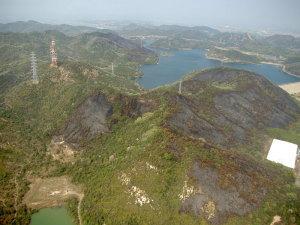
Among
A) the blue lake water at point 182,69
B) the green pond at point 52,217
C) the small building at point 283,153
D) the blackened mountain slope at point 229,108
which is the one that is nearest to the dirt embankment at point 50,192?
the green pond at point 52,217

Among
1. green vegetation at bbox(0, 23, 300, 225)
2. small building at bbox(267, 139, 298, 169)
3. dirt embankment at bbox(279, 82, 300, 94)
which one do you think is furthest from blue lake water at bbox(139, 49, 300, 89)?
small building at bbox(267, 139, 298, 169)

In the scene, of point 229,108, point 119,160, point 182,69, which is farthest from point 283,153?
point 182,69

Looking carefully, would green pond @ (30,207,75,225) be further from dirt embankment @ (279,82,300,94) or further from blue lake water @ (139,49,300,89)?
dirt embankment @ (279,82,300,94)

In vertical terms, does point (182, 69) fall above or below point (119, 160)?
below

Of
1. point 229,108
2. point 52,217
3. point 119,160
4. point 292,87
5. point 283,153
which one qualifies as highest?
point 119,160

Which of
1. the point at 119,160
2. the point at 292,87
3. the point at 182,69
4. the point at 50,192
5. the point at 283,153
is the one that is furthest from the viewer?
the point at 182,69

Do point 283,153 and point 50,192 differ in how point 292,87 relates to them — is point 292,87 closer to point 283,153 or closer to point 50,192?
point 283,153

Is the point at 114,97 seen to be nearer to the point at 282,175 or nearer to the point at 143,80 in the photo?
the point at 282,175

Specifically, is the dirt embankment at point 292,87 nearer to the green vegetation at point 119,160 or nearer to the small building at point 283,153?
the green vegetation at point 119,160
